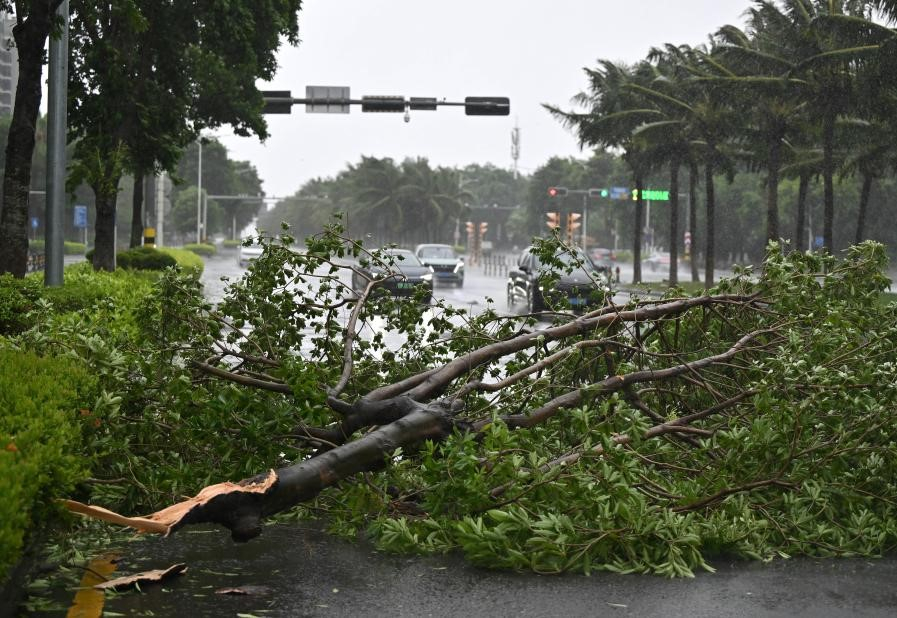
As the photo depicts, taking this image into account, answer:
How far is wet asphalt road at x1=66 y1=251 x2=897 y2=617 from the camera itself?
18.9 feet

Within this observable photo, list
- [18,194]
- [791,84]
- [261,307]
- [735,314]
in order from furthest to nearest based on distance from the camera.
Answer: [791,84]
[18,194]
[735,314]
[261,307]

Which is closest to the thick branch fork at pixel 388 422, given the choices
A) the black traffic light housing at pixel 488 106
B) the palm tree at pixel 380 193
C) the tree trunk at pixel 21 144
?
the tree trunk at pixel 21 144

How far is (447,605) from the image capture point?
230 inches

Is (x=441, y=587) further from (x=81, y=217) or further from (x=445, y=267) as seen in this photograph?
(x=81, y=217)

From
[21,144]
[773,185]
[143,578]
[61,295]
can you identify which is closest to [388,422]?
[143,578]

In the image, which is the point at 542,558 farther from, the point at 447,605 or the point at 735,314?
the point at 735,314

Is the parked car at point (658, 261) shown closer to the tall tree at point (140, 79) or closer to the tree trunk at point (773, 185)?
the tree trunk at point (773, 185)

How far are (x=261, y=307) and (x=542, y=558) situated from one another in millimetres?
3255

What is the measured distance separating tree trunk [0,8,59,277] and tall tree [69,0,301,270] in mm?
5825

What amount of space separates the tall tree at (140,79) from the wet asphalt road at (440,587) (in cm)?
1988

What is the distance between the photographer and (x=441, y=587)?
20.3 feet

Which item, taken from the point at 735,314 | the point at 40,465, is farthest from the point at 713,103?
the point at 40,465

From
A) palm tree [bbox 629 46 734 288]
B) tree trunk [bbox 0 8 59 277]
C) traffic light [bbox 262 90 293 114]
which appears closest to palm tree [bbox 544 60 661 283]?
palm tree [bbox 629 46 734 288]

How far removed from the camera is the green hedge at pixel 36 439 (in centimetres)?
441
